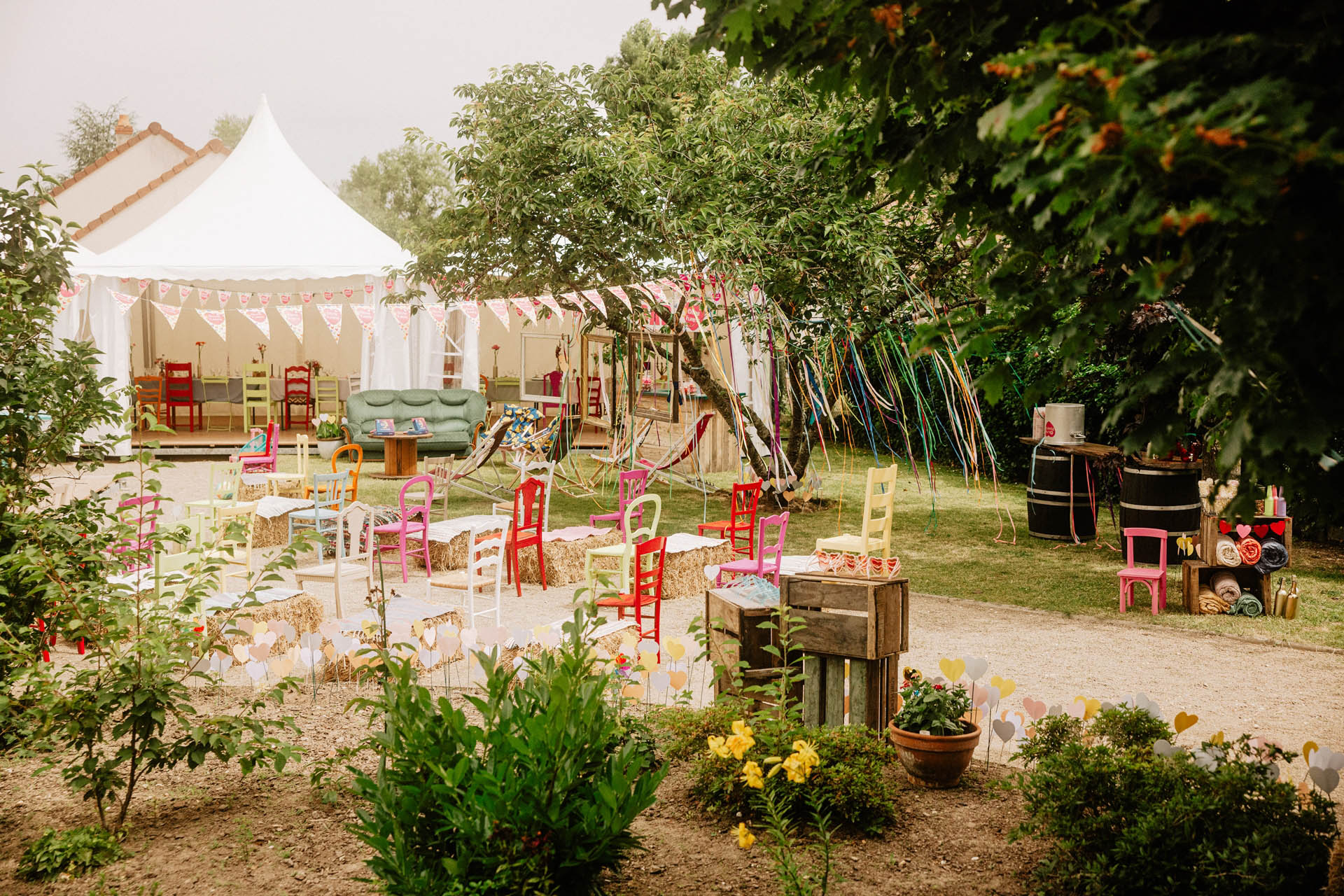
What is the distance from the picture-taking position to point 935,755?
3105 millimetres

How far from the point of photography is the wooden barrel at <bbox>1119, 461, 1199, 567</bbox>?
720cm

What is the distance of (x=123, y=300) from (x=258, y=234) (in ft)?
7.47

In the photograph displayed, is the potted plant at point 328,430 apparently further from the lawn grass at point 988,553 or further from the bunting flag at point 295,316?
the lawn grass at point 988,553

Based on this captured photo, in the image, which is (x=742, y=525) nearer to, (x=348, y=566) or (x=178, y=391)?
(x=348, y=566)

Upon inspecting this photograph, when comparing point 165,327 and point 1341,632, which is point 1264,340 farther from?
point 165,327

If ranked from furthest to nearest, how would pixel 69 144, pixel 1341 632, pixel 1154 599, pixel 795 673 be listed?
pixel 69 144 → pixel 1154 599 → pixel 1341 632 → pixel 795 673

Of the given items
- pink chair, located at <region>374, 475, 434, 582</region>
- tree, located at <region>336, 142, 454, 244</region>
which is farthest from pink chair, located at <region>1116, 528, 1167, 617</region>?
tree, located at <region>336, 142, 454, 244</region>

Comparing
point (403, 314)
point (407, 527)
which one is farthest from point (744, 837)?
point (403, 314)

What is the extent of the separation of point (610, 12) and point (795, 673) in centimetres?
5103

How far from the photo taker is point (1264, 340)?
1.46 metres

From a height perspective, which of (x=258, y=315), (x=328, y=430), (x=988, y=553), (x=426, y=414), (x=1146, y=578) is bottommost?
(x=988, y=553)

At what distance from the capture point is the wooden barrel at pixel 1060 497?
8.41 metres

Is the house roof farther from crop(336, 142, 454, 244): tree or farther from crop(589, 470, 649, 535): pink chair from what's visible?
crop(589, 470, 649, 535): pink chair

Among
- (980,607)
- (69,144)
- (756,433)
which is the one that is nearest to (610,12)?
(69,144)
